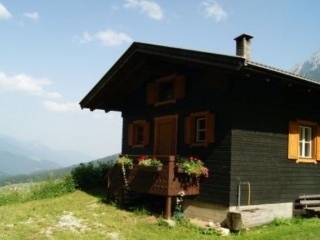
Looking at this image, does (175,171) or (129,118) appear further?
(129,118)

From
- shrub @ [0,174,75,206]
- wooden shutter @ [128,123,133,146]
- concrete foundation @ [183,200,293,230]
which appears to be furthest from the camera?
wooden shutter @ [128,123,133,146]

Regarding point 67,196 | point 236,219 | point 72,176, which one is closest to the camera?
point 236,219

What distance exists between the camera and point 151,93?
16672 mm

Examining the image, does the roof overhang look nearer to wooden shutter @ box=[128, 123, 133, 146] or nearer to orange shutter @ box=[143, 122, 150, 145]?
wooden shutter @ box=[128, 123, 133, 146]

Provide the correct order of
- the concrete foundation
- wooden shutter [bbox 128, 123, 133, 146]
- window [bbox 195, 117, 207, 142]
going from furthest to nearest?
wooden shutter [bbox 128, 123, 133, 146]
window [bbox 195, 117, 207, 142]
the concrete foundation

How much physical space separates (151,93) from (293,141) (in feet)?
19.9

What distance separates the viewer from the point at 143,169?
1398 centimetres

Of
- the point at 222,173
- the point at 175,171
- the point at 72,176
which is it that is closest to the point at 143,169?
the point at 175,171

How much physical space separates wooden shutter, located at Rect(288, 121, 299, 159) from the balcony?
3.59 meters

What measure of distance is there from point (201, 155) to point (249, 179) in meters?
1.84

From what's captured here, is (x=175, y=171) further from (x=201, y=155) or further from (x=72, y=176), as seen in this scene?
(x=72, y=176)

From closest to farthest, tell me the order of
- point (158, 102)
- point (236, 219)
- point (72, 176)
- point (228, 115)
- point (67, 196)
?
point (236, 219) < point (228, 115) < point (158, 102) < point (67, 196) < point (72, 176)

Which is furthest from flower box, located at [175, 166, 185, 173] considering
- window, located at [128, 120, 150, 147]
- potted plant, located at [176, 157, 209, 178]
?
window, located at [128, 120, 150, 147]

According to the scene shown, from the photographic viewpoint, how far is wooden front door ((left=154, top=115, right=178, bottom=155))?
49.9 ft
